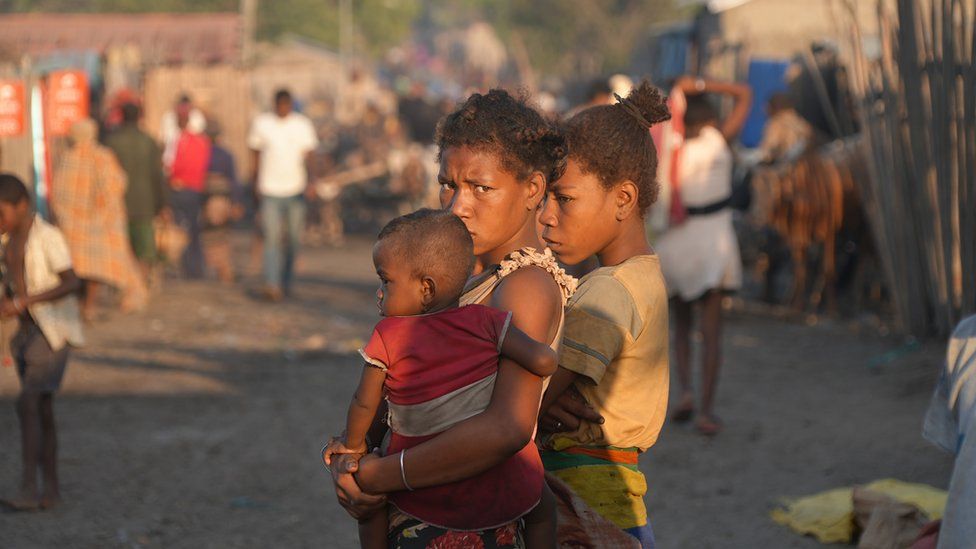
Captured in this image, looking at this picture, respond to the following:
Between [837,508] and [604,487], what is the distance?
304 centimetres

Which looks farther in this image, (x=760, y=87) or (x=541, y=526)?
(x=760, y=87)

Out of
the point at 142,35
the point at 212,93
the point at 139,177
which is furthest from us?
the point at 142,35

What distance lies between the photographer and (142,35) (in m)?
24.3

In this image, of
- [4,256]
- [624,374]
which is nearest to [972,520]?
[624,374]

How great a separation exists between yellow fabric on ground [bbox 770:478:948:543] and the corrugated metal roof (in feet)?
64.5

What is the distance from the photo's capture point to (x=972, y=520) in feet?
10.7

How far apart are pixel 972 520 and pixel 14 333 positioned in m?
4.17

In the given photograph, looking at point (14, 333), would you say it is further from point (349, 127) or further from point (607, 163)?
point (349, 127)

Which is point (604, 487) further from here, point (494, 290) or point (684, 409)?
point (684, 409)

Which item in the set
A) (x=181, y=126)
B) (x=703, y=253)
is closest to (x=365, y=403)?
(x=703, y=253)

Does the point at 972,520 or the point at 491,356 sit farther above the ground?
the point at 491,356

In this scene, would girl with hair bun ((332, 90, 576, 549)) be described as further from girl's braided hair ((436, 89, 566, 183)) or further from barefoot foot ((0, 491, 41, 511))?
barefoot foot ((0, 491, 41, 511))

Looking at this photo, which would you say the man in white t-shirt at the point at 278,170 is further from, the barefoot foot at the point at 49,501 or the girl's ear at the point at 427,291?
the girl's ear at the point at 427,291

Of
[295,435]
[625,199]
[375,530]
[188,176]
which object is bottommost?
[295,435]
